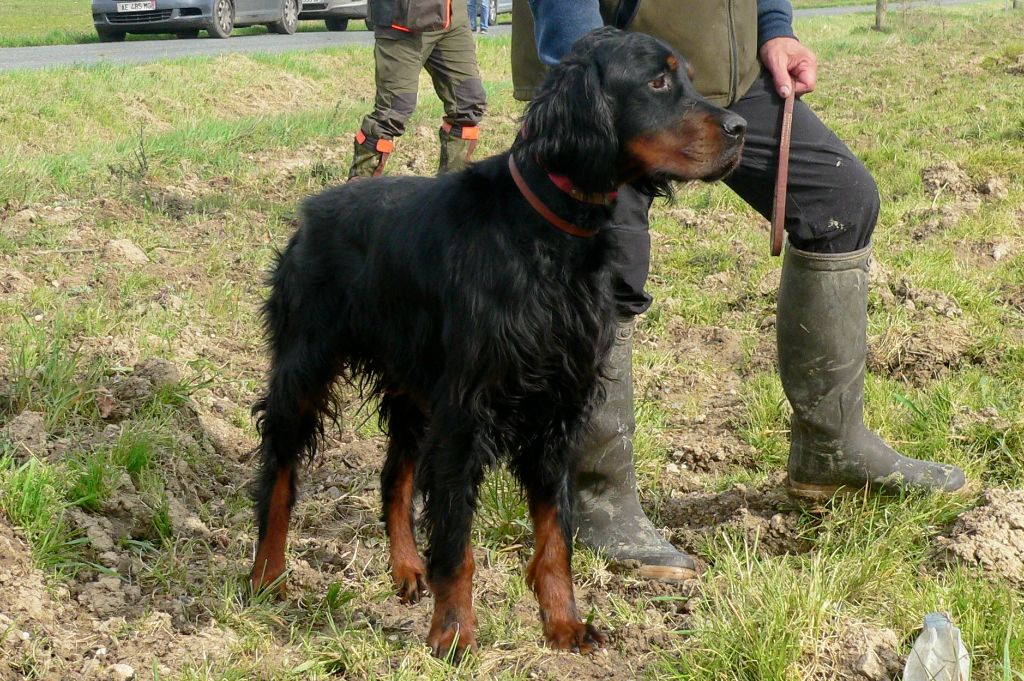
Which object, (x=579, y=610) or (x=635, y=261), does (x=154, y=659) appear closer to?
(x=579, y=610)

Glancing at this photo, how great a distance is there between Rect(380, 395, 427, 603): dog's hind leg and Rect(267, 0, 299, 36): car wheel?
17.5 meters

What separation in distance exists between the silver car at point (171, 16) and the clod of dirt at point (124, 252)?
12.9 meters

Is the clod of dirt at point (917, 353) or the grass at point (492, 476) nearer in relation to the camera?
the grass at point (492, 476)

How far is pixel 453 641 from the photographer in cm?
269

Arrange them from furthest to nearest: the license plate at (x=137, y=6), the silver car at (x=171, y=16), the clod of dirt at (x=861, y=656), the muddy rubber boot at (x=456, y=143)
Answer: the silver car at (x=171, y=16) < the license plate at (x=137, y=6) < the muddy rubber boot at (x=456, y=143) < the clod of dirt at (x=861, y=656)

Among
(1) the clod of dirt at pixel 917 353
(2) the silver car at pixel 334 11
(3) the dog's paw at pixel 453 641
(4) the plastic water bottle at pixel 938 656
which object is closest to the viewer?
(4) the plastic water bottle at pixel 938 656

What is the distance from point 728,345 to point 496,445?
2.41 meters

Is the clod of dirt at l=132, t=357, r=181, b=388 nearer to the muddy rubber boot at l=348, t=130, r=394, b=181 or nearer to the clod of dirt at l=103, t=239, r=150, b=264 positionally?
the clod of dirt at l=103, t=239, r=150, b=264

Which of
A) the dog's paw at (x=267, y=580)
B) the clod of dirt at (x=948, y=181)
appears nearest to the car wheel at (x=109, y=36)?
the clod of dirt at (x=948, y=181)

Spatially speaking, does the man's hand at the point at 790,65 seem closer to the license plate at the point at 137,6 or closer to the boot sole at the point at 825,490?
the boot sole at the point at 825,490

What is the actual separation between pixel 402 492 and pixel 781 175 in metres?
1.48

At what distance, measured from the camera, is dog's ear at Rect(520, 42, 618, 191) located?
2590mm

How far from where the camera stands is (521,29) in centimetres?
334

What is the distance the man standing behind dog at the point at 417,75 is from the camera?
22.7 feet
